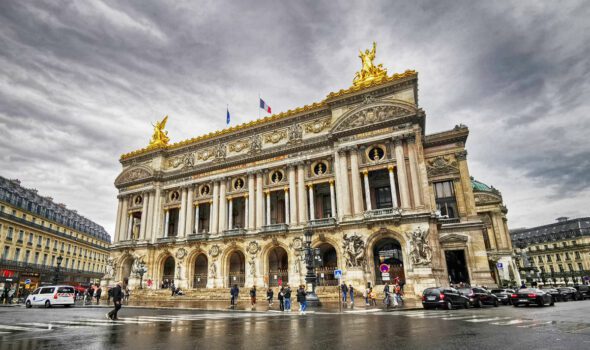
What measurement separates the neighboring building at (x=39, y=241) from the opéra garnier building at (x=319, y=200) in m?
14.7

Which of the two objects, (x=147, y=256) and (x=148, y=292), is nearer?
(x=148, y=292)

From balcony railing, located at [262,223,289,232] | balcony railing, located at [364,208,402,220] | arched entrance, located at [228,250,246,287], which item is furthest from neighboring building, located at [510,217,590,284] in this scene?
arched entrance, located at [228,250,246,287]

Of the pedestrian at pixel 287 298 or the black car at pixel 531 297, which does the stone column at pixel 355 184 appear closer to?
the black car at pixel 531 297

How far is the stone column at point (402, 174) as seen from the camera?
102ft

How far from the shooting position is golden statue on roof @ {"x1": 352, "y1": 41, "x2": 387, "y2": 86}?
35.8 meters

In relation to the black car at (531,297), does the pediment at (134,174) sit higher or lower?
higher

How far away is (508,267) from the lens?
149ft

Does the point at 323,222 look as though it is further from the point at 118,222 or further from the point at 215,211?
the point at 118,222

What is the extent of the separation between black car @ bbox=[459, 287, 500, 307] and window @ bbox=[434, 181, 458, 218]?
47.1 ft

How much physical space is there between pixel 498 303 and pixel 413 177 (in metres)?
11.7

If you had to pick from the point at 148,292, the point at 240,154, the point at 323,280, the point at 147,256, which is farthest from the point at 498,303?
the point at 147,256

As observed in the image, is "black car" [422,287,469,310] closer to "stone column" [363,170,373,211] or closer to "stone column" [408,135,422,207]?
"stone column" [408,135,422,207]

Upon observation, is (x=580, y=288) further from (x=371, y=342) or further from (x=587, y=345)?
(x=371, y=342)

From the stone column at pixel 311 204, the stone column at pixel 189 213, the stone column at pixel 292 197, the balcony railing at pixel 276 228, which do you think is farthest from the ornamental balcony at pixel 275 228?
the stone column at pixel 189 213
